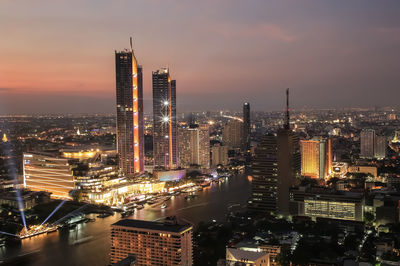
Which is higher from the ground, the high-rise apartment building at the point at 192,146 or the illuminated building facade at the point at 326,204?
the high-rise apartment building at the point at 192,146

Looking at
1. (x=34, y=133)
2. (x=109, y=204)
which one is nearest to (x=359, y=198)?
(x=109, y=204)

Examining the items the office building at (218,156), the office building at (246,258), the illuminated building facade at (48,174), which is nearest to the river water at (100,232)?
the office building at (246,258)

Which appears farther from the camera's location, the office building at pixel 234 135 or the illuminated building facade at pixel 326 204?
the office building at pixel 234 135

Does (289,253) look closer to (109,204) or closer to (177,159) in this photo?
(109,204)

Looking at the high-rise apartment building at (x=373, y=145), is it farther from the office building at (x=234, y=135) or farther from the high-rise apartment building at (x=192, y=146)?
the high-rise apartment building at (x=192, y=146)

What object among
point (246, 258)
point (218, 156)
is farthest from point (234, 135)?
point (246, 258)

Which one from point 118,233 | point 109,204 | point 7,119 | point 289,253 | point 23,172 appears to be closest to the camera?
point 118,233

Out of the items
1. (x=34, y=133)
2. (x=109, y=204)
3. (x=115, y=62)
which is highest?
(x=115, y=62)
